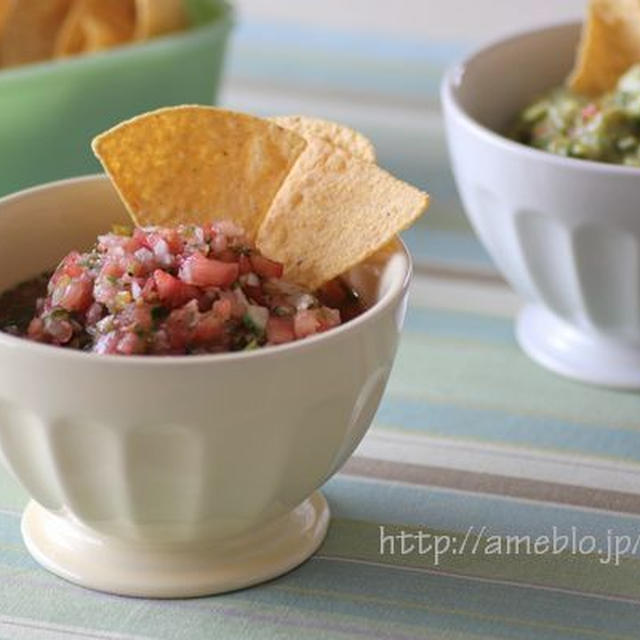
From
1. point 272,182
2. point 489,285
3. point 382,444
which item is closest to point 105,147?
point 272,182

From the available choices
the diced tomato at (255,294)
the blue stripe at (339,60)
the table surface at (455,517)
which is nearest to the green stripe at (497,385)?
the table surface at (455,517)

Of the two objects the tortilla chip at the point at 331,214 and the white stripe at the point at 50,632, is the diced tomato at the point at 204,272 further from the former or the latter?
the white stripe at the point at 50,632

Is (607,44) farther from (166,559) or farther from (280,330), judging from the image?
(166,559)

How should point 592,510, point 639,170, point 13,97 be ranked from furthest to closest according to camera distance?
point 13,97 → point 639,170 → point 592,510

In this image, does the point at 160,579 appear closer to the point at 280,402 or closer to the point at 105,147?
the point at 280,402

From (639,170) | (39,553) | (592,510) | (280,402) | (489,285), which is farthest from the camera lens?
(489,285)

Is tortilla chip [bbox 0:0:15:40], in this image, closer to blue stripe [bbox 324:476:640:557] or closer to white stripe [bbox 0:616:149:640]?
blue stripe [bbox 324:476:640:557]
